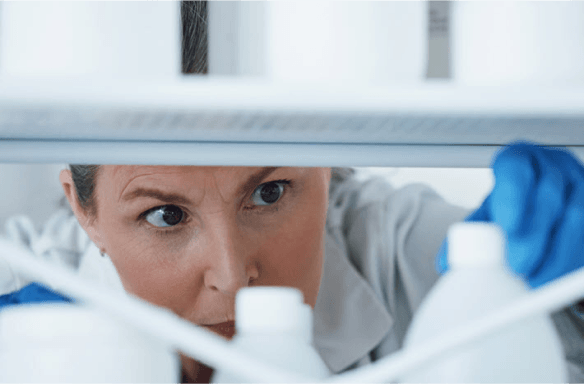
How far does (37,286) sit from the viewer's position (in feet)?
1.88

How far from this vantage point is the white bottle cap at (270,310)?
428mm

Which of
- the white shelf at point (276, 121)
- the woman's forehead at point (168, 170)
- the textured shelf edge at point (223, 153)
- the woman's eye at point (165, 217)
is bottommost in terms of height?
the woman's eye at point (165, 217)

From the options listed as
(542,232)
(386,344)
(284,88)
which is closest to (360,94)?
(284,88)

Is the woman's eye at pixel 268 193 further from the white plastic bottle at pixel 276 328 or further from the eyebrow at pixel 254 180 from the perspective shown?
the white plastic bottle at pixel 276 328

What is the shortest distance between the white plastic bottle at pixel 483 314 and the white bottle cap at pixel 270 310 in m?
0.10

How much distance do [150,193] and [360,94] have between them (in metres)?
0.67

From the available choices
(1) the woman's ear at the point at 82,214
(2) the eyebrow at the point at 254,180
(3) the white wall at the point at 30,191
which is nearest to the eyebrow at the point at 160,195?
(2) the eyebrow at the point at 254,180

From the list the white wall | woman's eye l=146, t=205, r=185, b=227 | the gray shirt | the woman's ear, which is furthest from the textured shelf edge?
the white wall

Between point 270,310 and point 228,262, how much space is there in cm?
55

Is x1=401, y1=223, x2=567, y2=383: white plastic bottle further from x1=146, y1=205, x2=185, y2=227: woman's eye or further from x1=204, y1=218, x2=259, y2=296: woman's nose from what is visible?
x1=146, y1=205, x2=185, y2=227: woman's eye

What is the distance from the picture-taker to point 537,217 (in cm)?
44

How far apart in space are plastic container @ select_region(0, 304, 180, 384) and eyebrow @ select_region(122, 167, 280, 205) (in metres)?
0.58

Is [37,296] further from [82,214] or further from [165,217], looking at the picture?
[82,214]

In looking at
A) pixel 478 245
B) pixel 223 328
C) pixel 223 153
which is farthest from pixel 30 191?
pixel 478 245
